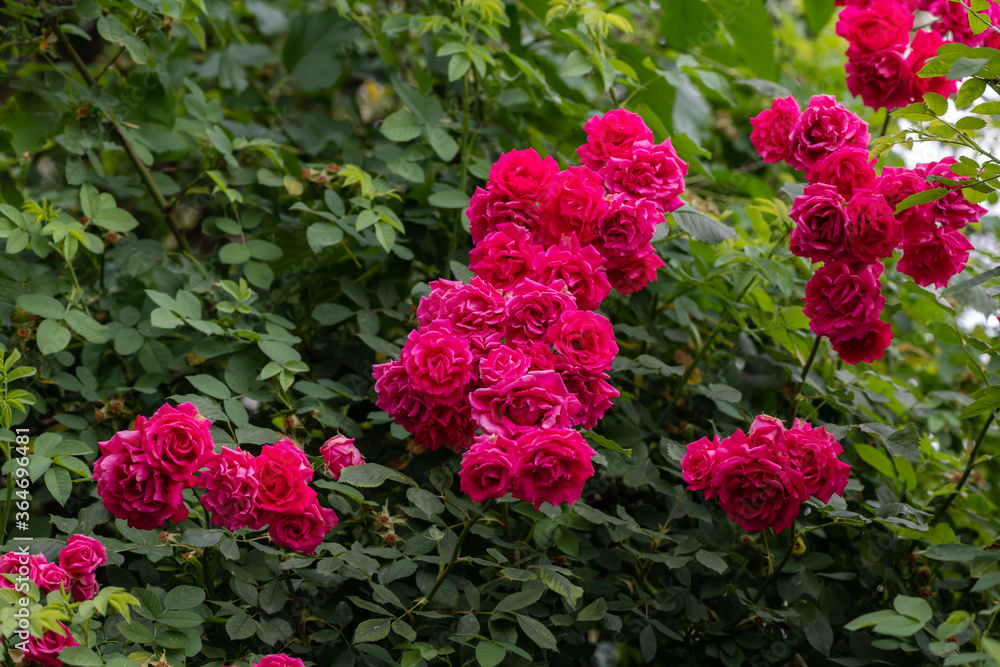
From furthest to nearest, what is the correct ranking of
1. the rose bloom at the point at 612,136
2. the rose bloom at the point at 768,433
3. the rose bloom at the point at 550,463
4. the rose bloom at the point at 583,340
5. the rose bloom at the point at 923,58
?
the rose bloom at the point at 923,58 → the rose bloom at the point at 612,136 → the rose bloom at the point at 768,433 → the rose bloom at the point at 583,340 → the rose bloom at the point at 550,463

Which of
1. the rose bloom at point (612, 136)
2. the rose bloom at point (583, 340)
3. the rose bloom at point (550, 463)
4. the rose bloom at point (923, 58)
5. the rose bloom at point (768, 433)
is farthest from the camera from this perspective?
the rose bloom at point (923, 58)

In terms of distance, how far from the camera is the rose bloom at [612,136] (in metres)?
1.30

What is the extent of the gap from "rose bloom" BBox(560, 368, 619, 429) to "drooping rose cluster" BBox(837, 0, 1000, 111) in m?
0.91

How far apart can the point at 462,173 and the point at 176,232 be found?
2.43 ft

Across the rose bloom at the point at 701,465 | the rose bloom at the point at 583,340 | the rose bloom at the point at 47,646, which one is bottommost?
the rose bloom at the point at 47,646

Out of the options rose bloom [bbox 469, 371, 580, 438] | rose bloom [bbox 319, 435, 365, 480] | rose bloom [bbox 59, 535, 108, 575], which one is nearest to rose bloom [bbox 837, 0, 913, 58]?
rose bloom [bbox 469, 371, 580, 438]

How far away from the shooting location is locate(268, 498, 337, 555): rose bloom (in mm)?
1110

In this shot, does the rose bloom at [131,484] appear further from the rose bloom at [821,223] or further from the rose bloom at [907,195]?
the rose bloom at [907,195]

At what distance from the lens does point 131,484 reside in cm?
107

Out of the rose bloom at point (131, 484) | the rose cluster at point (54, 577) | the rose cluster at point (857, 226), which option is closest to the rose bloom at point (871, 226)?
the rose cluster at point (857, 226)

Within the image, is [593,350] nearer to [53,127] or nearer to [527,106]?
[527,106]

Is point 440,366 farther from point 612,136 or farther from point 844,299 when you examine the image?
point 844,299

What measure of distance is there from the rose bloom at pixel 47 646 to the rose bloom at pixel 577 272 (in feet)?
2.67

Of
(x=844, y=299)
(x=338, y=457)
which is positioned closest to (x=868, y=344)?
(x=844, y=299)
